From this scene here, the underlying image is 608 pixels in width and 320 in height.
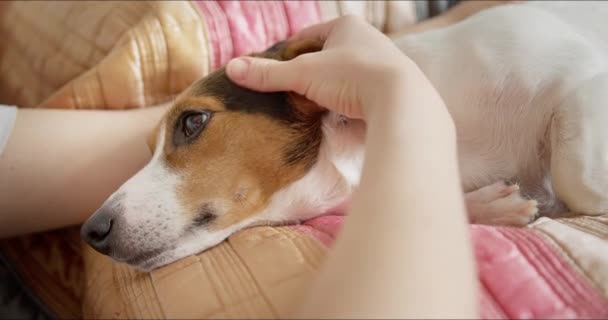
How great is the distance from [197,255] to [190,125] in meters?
0.32

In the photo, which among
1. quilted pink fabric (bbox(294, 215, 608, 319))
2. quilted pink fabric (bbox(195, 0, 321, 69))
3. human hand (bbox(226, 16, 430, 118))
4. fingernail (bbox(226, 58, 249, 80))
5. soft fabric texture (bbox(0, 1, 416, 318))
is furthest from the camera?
quilted pink fabric (bbox(195, 0, 321, 69))

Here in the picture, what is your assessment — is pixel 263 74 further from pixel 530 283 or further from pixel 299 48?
pixel 530 283

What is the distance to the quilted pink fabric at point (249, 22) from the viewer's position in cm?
156

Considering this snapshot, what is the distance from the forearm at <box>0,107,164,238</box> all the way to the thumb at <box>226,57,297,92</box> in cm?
46

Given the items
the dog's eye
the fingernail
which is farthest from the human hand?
the dog's eye

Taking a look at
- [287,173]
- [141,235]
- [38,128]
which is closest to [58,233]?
[38,128]

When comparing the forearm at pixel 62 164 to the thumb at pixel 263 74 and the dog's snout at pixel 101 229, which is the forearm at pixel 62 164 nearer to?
the dog's snout at pixel 101 229

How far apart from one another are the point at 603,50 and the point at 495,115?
1.12 feet

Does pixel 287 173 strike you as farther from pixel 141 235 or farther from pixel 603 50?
pixel 603 50

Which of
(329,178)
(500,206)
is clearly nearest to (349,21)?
(329,178)

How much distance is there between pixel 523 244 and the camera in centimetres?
76

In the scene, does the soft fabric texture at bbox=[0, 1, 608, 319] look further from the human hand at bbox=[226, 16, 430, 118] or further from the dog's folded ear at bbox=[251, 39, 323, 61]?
the dog's folded ear at bbox=[251, 39, 323, 61]

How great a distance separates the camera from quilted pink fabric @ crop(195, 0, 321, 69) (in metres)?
1.56

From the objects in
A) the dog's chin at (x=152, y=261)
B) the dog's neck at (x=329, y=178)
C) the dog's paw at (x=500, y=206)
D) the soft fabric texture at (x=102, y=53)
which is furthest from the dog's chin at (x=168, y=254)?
the dog's paw at (x=500, y=206)
